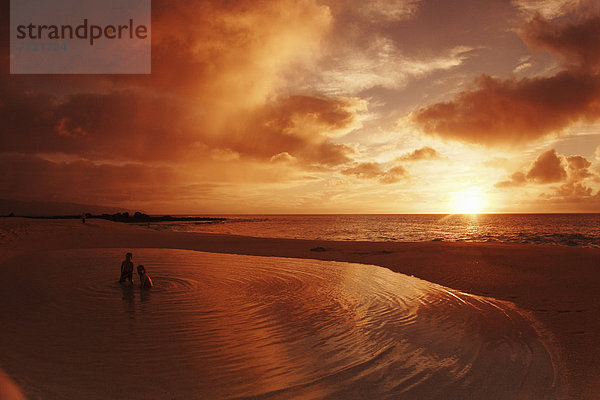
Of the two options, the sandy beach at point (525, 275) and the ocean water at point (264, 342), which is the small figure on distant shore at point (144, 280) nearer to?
the ocean water at point (264, 342)

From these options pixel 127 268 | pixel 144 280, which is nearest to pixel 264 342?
pixel 144 280

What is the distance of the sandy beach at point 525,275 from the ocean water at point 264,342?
523 mm

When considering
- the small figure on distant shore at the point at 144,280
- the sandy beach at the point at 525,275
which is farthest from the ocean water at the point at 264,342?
the sandy beach at the point at 525,275

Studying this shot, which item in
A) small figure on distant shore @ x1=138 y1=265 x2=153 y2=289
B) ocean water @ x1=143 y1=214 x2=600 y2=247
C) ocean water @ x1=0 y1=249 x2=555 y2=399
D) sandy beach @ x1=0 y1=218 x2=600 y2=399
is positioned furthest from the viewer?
ocean water @ x1=143 y1=214 x2=600 y2=247

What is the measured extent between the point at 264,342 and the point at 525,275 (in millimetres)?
13378

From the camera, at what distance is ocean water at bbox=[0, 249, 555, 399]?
17.8ft

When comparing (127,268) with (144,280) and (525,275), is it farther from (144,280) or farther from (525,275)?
(525,275)

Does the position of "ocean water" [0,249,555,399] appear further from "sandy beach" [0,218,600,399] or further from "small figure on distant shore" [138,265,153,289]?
"sandy beach" [0,218,600,399]

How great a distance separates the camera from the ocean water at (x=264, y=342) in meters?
5.43

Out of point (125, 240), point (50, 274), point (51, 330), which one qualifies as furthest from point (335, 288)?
point (125, 240)

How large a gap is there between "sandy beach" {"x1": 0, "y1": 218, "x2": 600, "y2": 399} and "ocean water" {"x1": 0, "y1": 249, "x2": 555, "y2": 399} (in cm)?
52

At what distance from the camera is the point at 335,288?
511 inches

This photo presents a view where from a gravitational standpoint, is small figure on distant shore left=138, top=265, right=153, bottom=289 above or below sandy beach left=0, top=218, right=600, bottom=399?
above

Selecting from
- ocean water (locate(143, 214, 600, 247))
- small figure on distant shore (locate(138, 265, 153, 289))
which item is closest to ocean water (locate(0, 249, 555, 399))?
small figure on distant shore (locate(138, 265, 153, 289))
